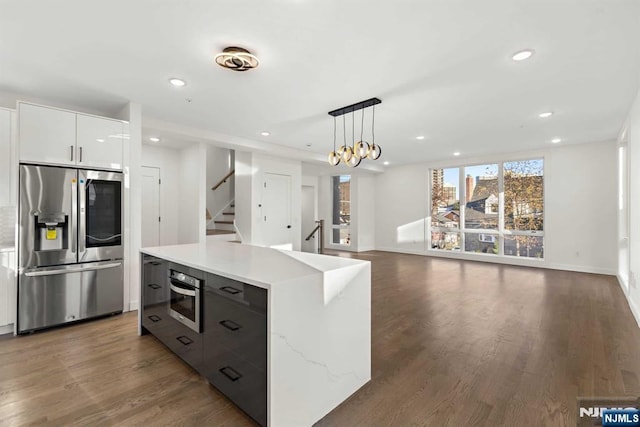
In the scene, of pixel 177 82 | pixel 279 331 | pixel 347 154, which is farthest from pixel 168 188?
pixel 279 331

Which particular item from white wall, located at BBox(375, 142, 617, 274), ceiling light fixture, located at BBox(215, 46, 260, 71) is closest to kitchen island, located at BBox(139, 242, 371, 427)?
ceiling light fixture, located at BBox(215, 46, 260, 71)

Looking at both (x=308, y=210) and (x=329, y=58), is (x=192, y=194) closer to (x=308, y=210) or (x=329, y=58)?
(x=329, y=58)

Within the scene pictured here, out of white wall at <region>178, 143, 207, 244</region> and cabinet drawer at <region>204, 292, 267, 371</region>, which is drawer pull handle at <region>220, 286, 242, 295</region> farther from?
white wall at <region>178, 143, 207, 244</region>

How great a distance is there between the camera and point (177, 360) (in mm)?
2527

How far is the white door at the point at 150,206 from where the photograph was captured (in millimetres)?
5828

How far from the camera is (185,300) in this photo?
230 cm

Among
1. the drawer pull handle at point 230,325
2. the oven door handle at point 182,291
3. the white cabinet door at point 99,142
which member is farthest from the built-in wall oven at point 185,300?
the white cabinet door at point 99,142

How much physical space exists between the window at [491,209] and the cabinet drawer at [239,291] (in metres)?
7.26

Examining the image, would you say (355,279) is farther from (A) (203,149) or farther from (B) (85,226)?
(A) (203,149)

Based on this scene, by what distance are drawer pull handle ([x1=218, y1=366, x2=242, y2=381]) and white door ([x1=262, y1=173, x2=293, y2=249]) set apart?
4828 millimetres

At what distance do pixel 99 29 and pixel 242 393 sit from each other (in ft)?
9.31

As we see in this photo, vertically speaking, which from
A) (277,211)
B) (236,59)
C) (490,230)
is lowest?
(490,230)

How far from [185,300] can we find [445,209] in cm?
754

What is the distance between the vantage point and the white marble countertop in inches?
67.4
